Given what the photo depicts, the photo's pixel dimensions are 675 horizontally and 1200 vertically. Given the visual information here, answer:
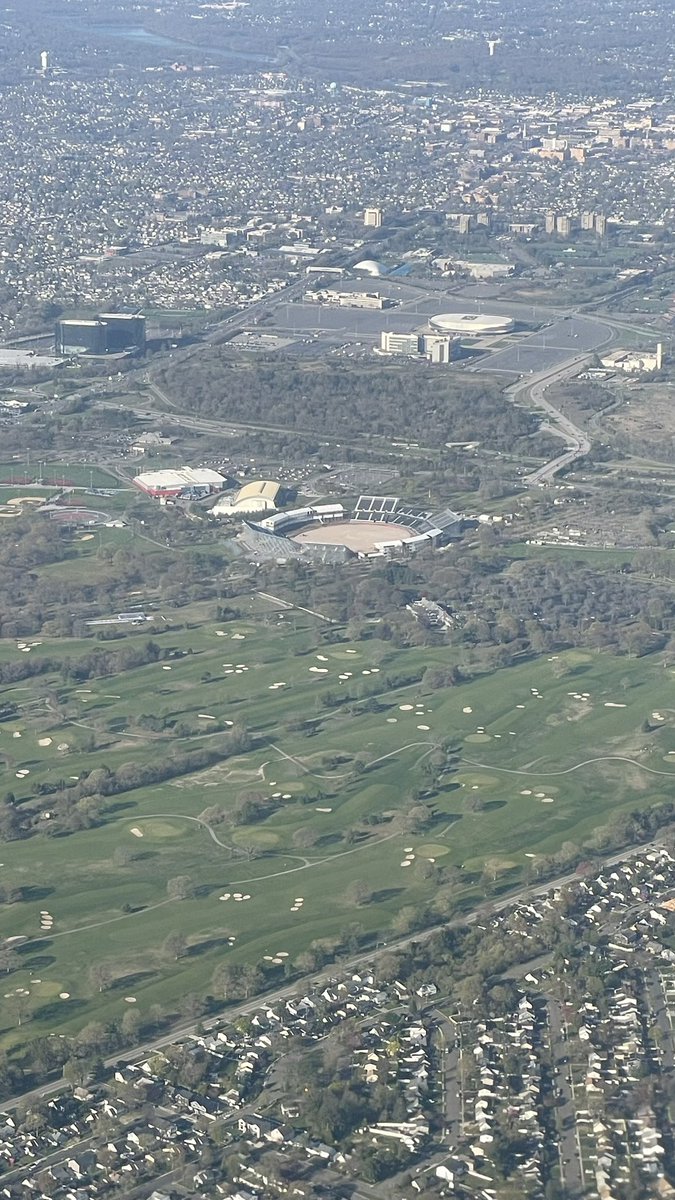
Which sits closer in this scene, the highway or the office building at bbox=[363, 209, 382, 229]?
the highway

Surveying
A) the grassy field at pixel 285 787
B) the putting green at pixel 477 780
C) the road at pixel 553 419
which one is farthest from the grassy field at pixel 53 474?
the putting green at pixel 477 780

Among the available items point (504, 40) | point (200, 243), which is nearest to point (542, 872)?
point (200, 243)

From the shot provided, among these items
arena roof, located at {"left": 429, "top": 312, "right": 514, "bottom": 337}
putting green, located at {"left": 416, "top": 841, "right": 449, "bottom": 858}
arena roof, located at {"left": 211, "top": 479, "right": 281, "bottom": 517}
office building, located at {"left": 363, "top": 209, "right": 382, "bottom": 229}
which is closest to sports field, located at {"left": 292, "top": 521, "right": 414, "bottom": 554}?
arena roof, located at {"left": 211, "top": 479, "right": 281, "bottom": 517}

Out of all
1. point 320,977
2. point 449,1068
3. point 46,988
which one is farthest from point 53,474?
point 449,1068

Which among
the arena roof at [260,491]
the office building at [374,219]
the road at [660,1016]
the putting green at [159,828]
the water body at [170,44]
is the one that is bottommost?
the putting green at [159,828]

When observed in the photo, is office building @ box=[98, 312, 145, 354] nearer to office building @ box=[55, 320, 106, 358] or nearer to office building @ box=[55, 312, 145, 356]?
office building @ box=[55, 312, 145, 356]

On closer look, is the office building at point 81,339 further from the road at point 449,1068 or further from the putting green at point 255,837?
the road at point 449,1068

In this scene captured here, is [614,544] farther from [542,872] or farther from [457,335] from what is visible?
[457,335]
